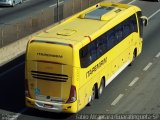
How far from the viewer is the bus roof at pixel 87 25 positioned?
19.5 m

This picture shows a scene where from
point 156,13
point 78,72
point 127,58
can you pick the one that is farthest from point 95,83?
point 156,13

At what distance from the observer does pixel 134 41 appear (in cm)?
2642

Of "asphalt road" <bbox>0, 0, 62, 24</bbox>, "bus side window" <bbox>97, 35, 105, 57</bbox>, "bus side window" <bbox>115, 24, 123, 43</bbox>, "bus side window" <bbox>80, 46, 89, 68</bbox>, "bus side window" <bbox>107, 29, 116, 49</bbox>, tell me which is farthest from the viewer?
"asphalt road" <bbox>0, 0, 62, 24</bbox>

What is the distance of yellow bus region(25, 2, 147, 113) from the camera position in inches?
743

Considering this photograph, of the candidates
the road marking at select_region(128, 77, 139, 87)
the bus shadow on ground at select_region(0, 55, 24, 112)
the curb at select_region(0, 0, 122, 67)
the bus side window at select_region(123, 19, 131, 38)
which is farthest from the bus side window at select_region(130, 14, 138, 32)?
the curb at select_region(0, 0, 122, 67)

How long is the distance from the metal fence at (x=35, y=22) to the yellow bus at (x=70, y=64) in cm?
667

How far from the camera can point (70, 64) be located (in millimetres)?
18797

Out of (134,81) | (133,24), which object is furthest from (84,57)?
(133,24)

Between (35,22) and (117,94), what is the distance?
10.7m

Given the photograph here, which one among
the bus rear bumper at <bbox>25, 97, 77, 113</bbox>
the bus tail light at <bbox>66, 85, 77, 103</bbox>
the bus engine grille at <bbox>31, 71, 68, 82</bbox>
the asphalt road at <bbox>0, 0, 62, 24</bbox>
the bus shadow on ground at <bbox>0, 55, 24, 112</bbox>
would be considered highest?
the bus engine grille at <bbox>31, 71, 68, 82</bbox>

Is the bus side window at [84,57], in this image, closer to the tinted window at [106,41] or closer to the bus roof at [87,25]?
the tinted window at [106,41]

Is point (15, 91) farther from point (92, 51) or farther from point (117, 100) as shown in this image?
point (117, 100)

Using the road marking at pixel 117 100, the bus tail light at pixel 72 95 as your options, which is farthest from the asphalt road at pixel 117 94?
the bus tail light at pixel 72 95

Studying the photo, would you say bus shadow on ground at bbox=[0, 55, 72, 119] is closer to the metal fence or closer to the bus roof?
the metal fence
